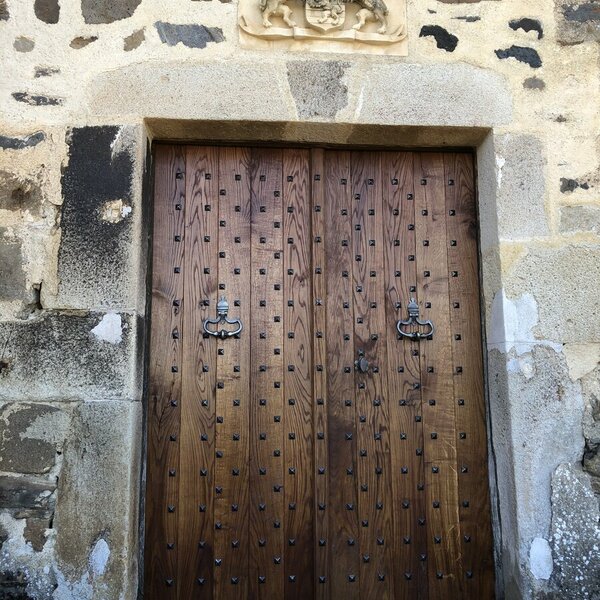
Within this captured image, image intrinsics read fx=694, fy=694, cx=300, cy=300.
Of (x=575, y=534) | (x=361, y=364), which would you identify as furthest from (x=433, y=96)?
(x=575, y=534)

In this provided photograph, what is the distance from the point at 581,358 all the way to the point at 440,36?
4.44ft

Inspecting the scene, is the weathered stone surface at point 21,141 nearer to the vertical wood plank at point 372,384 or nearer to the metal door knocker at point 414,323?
the vertical wood plank at point 372,384

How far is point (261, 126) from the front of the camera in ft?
8.72

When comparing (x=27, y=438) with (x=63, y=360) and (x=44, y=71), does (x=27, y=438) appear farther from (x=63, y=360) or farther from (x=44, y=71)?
(x=44, y=71)

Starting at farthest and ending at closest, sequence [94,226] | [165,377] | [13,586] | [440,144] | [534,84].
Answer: [440,144] < [534,84] < [165,377] < [94,226] < [13,586]

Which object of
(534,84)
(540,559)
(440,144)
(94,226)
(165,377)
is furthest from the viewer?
(440,144)

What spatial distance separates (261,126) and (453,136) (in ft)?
2.50

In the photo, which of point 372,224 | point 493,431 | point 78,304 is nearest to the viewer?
point 78,304

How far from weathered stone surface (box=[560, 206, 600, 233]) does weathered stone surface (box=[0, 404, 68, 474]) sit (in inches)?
76.7

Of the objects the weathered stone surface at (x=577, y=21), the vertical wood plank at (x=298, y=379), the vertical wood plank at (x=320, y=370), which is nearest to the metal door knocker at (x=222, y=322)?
the vertical wood plank at (x=298, y=379)

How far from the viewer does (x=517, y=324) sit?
2541 millimetres

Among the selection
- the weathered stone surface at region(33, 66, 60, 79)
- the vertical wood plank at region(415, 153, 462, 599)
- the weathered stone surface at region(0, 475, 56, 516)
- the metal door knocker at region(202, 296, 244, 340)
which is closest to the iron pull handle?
the vertical wood plank at region(415, 153, 462, 599)

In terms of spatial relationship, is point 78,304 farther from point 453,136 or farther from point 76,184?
point 453,136

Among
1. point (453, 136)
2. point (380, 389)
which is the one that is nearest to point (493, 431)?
point (380, 389)
